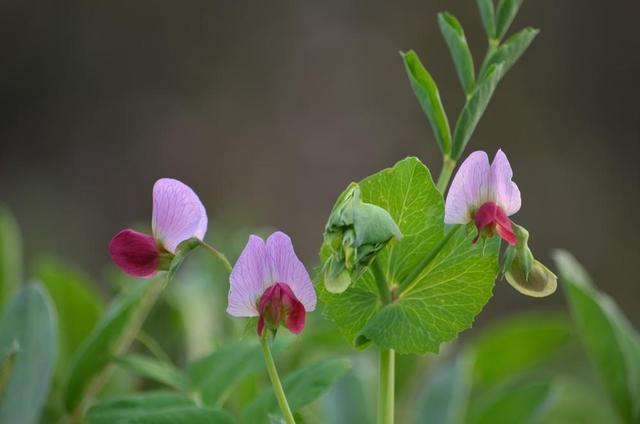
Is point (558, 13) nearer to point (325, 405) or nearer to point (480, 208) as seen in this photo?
point (325, 405)

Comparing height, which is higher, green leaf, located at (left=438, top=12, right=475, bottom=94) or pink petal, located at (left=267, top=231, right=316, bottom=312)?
green leaf, located at (left=438, top=12, right=475, bottom=94)

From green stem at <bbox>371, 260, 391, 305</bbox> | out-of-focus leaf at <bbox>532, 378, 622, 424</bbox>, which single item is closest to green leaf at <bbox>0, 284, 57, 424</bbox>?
green stem at <bbox>371, 260, 391, 305</bbox>

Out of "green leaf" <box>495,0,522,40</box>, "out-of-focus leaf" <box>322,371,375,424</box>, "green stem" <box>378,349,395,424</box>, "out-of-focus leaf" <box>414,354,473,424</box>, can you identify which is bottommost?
"out-of-focus leaf" <box>414,354,473,424</box>

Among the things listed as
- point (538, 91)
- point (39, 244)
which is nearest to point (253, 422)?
point (39, 244)

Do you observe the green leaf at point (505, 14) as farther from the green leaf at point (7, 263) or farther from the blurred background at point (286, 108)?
the blurred background at point (286, 108)

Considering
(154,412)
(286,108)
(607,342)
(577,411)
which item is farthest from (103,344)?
(286,108)

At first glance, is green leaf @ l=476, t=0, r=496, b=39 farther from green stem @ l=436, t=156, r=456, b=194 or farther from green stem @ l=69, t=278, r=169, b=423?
green stem @ l=69, t=278, r=169, b=423

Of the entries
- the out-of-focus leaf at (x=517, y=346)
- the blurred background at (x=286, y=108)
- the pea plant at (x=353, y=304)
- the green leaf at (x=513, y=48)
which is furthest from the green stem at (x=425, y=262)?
the blurred background at (x=286, y=108)

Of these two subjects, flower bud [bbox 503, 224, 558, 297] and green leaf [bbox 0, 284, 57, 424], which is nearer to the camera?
flower bud [bbox 503, 224, 558, 297]
